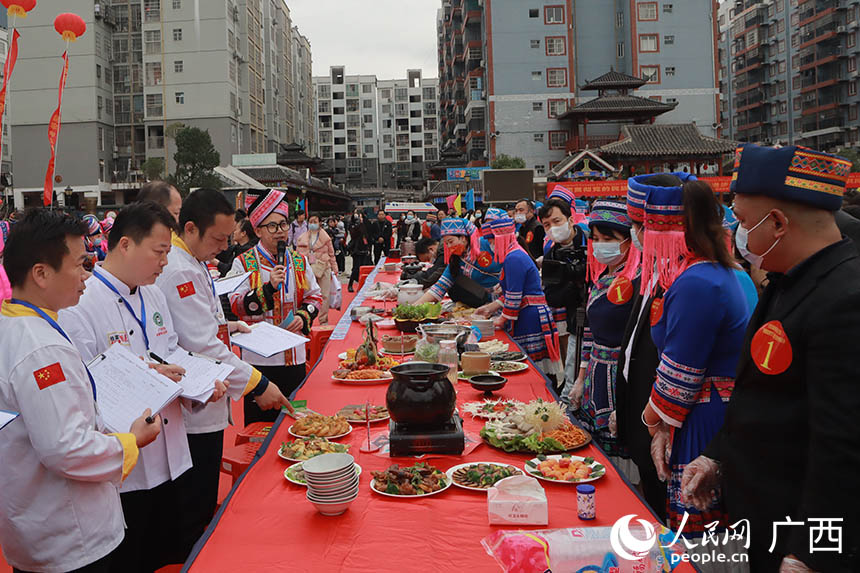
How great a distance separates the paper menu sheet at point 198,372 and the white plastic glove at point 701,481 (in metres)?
1.83

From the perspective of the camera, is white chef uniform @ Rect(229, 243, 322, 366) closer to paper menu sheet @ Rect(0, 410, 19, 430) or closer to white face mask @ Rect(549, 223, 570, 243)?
paper menu sheet @ Rect(0, 410, 19, 430)

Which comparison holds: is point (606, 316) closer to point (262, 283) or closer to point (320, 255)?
point (262, 283)

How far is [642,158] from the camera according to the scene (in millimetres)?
33281

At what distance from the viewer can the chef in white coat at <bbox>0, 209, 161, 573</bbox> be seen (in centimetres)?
190

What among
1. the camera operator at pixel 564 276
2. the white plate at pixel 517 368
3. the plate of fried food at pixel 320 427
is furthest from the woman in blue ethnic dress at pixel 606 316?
the camera operator at pixel 564 276

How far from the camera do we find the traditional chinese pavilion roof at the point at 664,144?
32875 mm

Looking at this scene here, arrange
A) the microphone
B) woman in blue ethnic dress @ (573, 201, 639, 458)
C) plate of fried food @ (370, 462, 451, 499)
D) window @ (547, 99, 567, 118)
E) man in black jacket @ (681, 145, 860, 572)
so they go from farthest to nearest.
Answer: window @ (547, 99, 567, 118) < the microphone < woman in blue ethnic dress @ (573, 201, 639, 458) < plate of fried food @ (370, 462, 451, 499) < man in black jacket @ (681, 145, 860, 572)

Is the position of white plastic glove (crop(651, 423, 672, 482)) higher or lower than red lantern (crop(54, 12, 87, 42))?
lower

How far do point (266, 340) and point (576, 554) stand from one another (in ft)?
7.64

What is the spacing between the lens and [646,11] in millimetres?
41438

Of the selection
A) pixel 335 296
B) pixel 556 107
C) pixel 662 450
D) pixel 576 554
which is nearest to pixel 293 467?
pixel 576 554

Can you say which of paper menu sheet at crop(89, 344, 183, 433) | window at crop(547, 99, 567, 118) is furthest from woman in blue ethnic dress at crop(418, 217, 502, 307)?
window at crop(547, 99, 567, 118)

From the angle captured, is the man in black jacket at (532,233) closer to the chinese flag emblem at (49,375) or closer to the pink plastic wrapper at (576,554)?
the pink plastic wrapper at (576,554)

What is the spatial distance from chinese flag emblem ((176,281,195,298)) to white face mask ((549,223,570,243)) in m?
4.14
